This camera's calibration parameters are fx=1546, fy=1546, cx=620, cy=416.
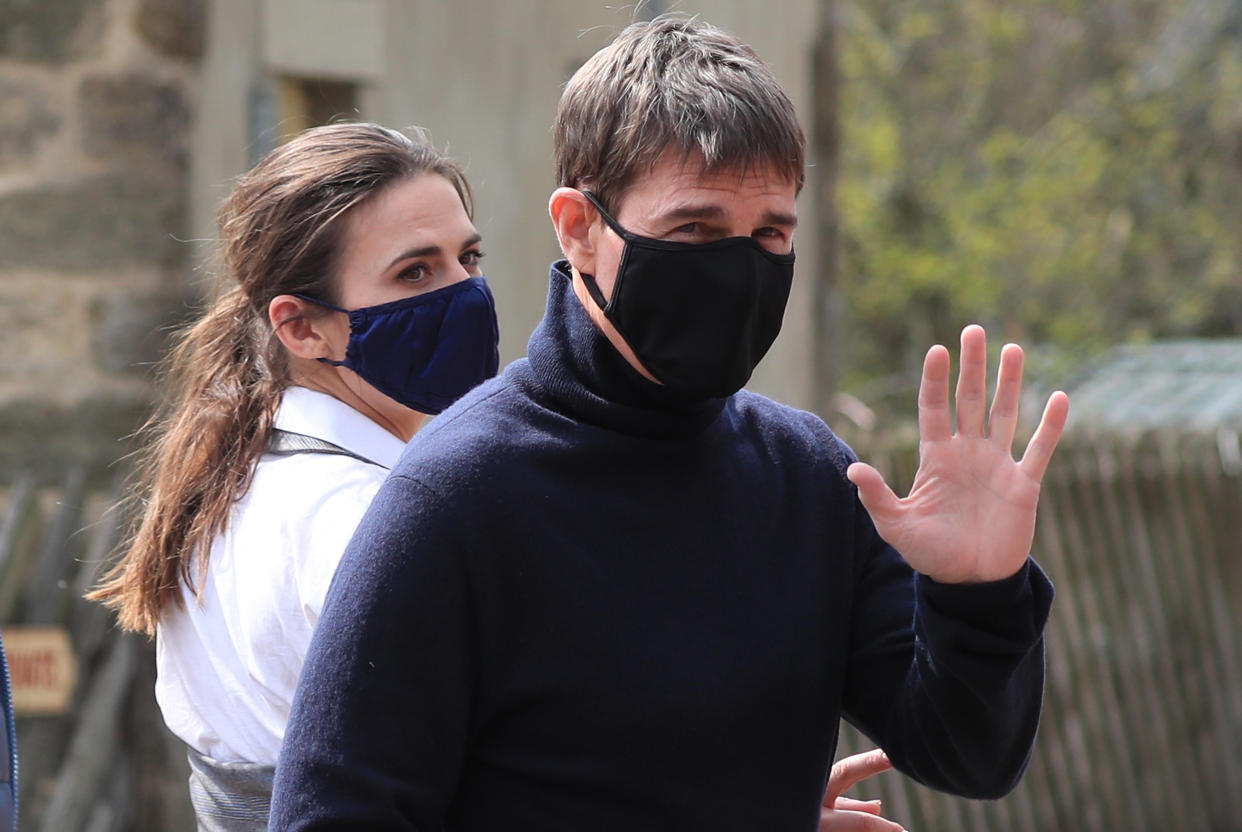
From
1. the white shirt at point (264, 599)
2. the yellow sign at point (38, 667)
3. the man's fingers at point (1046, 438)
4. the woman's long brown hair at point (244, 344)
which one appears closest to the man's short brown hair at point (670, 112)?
the man's fingers at point (1046, 438)

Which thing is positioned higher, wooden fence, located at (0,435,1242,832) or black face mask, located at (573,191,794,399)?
black face mask, located at (573,191,794,399)

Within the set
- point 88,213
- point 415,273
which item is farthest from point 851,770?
point 88,213

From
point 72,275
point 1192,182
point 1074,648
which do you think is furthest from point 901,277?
point 72,275

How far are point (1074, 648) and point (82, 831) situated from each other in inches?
155

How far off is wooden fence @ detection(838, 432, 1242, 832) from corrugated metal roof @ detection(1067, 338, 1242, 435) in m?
3.09

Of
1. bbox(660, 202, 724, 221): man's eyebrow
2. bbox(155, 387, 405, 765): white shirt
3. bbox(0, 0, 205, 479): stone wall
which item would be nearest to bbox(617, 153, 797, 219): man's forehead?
bbox(660, 202, 724, 221): man's eyebrow

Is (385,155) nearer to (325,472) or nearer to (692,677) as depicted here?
(325,472)

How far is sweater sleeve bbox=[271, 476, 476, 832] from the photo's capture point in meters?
1.55

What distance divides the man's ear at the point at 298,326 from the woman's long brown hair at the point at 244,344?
2cm

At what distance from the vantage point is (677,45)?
69.3 inches

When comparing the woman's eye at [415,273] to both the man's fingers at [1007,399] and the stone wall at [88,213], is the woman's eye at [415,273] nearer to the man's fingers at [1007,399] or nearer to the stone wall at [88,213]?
the man's fingers at [1007,399]

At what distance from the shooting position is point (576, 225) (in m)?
1.76

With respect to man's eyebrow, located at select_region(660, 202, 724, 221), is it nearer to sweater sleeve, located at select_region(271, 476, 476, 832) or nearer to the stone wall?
sweater sleeve, located at select_region(271, 476, 476, 832)

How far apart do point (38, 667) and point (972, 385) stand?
3.03 m
